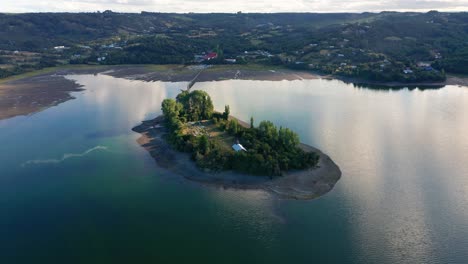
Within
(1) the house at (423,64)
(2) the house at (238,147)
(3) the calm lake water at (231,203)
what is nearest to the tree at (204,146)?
(2) the house at (238,147)

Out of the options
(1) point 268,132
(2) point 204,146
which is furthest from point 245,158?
(1) point 268,132

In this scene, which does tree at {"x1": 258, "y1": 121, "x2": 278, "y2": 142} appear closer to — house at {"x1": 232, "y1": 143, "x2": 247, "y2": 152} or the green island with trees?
the green island with trees

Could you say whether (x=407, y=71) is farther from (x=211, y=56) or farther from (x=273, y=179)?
(x=273, y=179)

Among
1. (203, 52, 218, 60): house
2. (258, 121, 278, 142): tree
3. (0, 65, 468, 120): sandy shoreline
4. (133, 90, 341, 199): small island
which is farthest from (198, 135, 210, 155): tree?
(203, 52, 218, 60): house

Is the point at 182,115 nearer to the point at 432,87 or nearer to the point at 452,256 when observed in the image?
the point at 452,256

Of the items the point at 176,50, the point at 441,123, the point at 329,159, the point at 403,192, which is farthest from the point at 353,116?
the point at 176,50

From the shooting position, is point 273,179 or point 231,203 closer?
point 231,203
